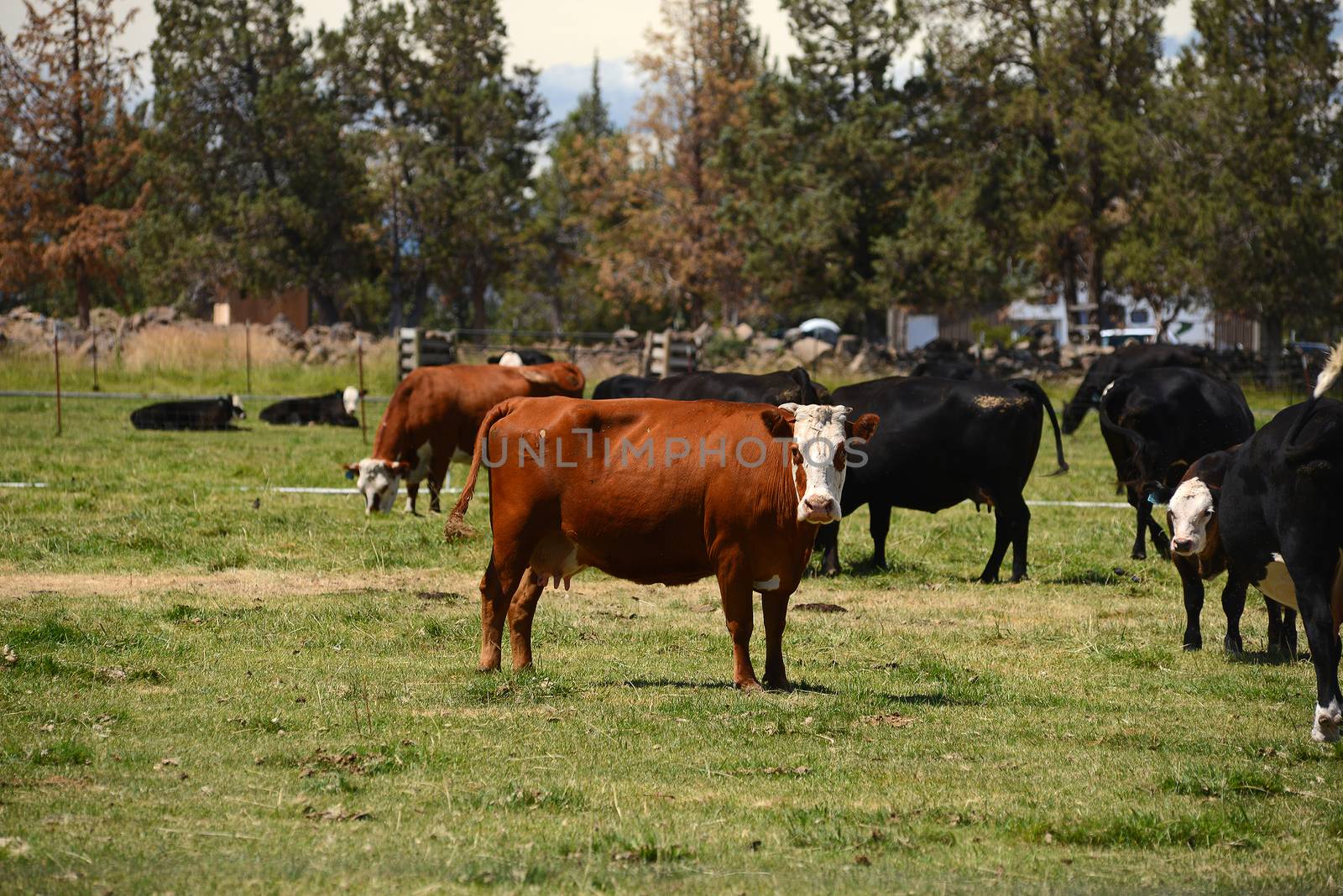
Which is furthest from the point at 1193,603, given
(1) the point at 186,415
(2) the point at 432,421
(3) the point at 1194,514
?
(1) the point at 186,415

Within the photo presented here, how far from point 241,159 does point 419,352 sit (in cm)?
1982

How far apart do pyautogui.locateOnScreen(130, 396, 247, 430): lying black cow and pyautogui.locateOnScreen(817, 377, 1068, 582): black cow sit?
16395 millimetres

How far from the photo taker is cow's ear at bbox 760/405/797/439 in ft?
27.5

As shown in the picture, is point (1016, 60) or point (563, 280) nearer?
point (1016, 60)

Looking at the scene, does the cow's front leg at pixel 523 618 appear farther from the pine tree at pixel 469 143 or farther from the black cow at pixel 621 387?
the pine tree at pixel 469 143

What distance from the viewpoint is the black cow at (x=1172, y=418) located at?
13023 mm

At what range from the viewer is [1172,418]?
13.2m

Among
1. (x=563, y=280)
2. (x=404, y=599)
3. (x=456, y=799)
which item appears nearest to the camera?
(x=456, y=799)

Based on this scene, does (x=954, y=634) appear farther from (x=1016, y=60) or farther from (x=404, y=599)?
(x=1016, y=60)

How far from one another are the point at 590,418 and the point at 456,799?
9.99 ft

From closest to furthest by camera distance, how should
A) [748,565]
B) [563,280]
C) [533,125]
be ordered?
[748,565] → [533,125] → [563,280]

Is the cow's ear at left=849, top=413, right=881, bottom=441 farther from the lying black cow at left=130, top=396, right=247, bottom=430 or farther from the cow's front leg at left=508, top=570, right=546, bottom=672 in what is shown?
the lying black cow at left=130, top=396, right=247, bottom=430

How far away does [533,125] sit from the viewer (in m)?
57.8

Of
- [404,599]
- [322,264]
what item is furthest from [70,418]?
[322,264]
